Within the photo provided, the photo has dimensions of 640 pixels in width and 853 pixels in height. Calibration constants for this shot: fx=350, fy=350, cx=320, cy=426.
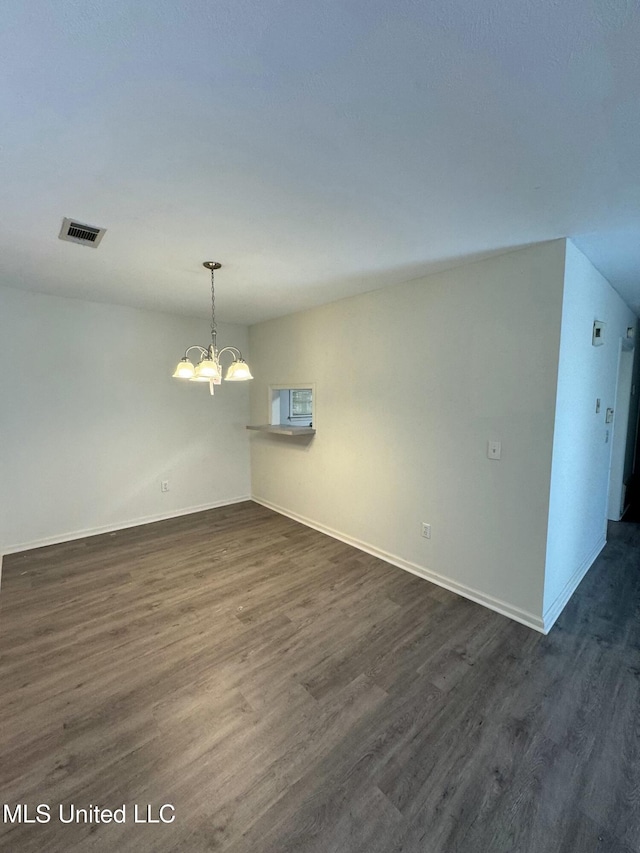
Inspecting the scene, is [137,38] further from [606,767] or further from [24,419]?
[24,419]

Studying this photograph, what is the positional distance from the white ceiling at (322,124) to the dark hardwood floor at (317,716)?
251cm

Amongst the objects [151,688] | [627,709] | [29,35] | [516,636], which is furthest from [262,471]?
[29,35]

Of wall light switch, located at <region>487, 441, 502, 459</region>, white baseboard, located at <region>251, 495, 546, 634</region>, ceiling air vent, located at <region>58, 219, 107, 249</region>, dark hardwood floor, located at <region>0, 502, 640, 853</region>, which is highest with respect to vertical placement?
ceiling air vent, located at <region>58, 219, 107, 249</region>

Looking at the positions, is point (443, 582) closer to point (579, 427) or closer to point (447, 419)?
point (447, 419)

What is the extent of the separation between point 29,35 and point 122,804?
8.30 ft

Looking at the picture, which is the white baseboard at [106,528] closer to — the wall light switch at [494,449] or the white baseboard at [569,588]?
the wall light switch at [494,449]

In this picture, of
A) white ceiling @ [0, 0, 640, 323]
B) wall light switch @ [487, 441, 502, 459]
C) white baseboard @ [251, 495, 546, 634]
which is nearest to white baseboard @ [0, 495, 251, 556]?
white baseboard @ [251, 495, 546, 634]

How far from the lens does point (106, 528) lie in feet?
13.1

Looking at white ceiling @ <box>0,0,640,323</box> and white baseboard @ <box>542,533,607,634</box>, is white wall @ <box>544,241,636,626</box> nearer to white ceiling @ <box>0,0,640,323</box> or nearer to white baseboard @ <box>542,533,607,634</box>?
white baseboard @ <box>542,533,607,634</box>

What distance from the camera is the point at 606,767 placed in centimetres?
148

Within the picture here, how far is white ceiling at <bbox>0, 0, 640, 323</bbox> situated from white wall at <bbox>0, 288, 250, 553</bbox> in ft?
4.95

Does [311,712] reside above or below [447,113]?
below

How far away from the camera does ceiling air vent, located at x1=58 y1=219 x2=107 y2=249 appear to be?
200 cm

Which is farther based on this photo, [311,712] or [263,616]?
[263,616]
